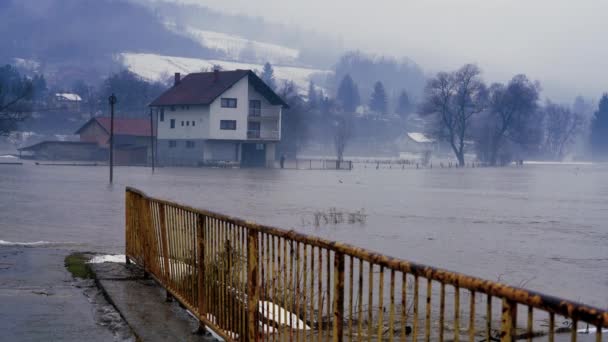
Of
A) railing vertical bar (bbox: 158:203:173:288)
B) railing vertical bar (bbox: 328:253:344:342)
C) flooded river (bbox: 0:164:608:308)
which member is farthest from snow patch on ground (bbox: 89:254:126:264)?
railing vertical bar (bbox: 328:253:344:342)

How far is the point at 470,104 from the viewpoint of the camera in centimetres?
11250

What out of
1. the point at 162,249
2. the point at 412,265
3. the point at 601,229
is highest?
the point at 412,265

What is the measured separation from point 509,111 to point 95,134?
59091 mm

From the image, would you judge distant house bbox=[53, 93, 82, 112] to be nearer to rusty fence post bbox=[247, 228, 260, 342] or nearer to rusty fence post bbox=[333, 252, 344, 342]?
rusty fence post bbox=[247, 228, 260, 342]

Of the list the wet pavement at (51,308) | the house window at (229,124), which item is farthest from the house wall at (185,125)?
the wet pavement at (51,308)

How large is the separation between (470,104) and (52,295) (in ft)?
354

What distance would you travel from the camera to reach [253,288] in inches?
218

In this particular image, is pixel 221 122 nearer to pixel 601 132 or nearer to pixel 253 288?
pixel 253 288

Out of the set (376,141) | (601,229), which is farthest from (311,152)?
(601,229)

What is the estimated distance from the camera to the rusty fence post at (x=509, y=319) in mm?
2984

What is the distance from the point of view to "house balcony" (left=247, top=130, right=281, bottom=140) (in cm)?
7944

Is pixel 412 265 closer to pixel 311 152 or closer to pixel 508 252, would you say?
pixel 508 252

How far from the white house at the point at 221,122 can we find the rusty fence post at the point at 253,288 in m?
72.1

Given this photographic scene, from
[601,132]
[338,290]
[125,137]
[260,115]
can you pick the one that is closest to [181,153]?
[260,115]
